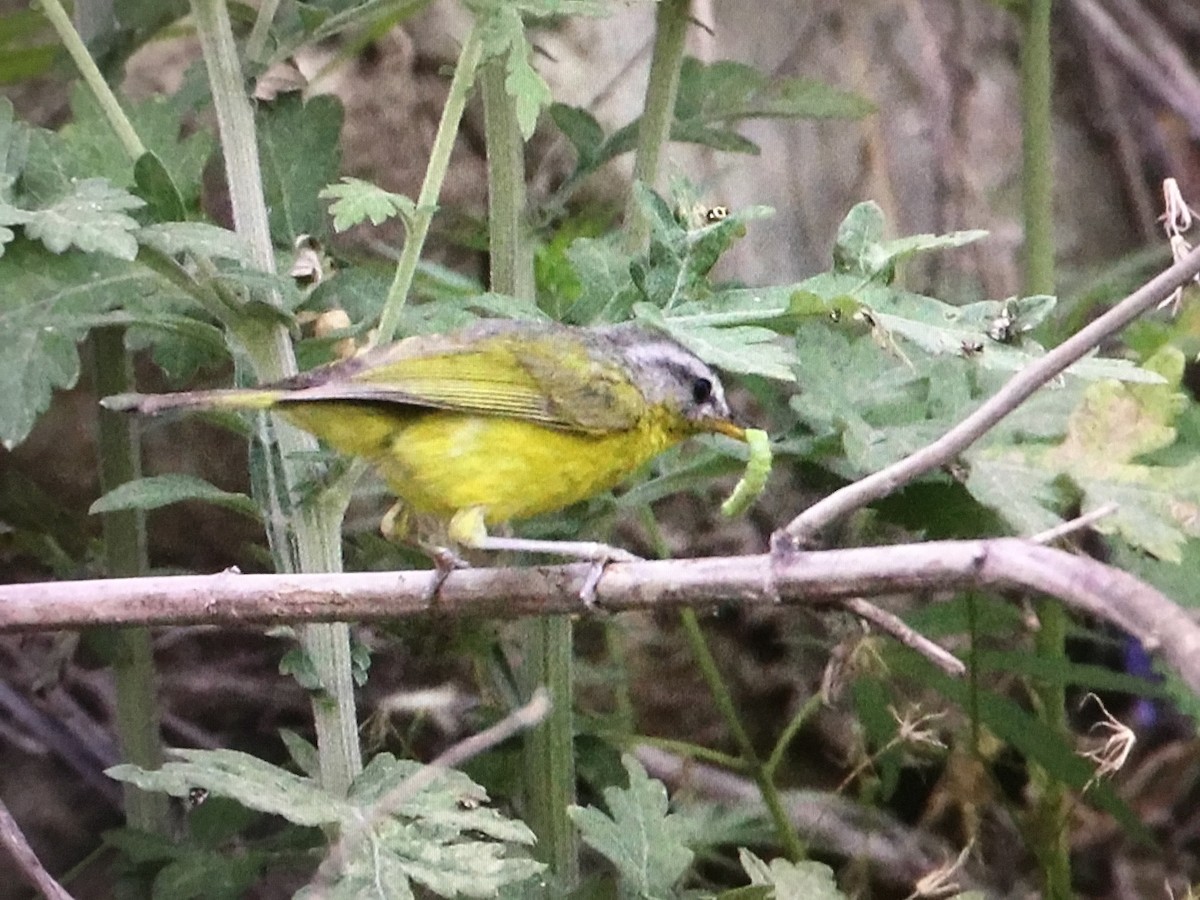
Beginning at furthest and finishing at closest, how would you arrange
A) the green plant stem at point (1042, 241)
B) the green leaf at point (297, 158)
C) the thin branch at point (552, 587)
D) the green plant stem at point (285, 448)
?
the green plant stem at point (1042, 241) < the green leaf at point (297, 158) < the green plant stem at point (285, 448) < the thin branch at point (552, 587)

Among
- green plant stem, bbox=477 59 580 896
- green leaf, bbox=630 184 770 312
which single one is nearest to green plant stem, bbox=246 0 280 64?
green plant stem, bbox=477 59 580 896

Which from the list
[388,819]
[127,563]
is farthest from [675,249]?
[127,563]

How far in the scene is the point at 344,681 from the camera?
1420 mm

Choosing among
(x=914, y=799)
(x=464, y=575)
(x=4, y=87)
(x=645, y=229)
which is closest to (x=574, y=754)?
(x=464, y=575)

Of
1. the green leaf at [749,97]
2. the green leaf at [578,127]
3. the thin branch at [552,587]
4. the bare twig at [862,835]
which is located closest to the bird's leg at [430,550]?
the thin branch at [552,587]

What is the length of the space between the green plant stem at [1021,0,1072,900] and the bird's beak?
51 cm

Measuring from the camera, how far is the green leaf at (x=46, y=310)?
4.60 feet

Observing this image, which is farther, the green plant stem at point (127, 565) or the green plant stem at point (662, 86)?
the green plant stem at point (127, 565)

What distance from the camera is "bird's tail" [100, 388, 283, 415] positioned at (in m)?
1.25

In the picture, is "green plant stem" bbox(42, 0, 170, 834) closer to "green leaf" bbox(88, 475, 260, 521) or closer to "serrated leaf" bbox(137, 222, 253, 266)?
"green leaf" bbox(88, 475, 260, 521)

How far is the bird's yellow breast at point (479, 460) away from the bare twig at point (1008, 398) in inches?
21.8

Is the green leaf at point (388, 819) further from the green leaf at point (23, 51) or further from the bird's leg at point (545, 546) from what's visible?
the green leaf at point (23, 51)

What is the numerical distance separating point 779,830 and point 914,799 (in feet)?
2.48

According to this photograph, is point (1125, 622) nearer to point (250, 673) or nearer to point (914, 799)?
point (914, 799)
